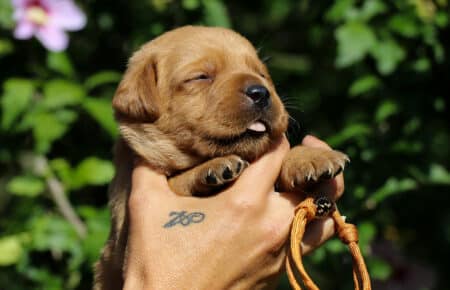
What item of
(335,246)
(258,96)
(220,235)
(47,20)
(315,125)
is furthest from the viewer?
(315,125)

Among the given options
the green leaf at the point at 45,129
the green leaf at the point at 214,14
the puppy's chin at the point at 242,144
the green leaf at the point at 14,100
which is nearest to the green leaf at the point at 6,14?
the green leaf at the point at 14,100

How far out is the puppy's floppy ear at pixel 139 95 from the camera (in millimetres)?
3793

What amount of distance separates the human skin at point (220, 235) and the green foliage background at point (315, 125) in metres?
1.12

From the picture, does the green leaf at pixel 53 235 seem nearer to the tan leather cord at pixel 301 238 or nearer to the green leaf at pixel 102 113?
the green leaf at pixel 102 113

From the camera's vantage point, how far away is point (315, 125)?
18.4 ft

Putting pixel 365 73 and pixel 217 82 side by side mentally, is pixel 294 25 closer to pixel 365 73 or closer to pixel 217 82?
pixel 365 73

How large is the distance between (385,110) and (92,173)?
1.88m

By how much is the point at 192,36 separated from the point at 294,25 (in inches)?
90.8

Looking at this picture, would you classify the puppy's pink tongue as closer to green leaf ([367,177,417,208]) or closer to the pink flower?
green leaf ([367,177,417,208])

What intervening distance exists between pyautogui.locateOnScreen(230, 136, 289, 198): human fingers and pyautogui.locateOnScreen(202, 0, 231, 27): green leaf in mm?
1594

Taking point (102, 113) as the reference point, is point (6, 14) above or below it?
above

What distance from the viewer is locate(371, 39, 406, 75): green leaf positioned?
15.7ft

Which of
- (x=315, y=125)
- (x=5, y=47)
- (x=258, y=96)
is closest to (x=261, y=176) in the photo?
(x=258, y=96)

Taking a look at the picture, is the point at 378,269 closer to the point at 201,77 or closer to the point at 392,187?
the point at 392,187
